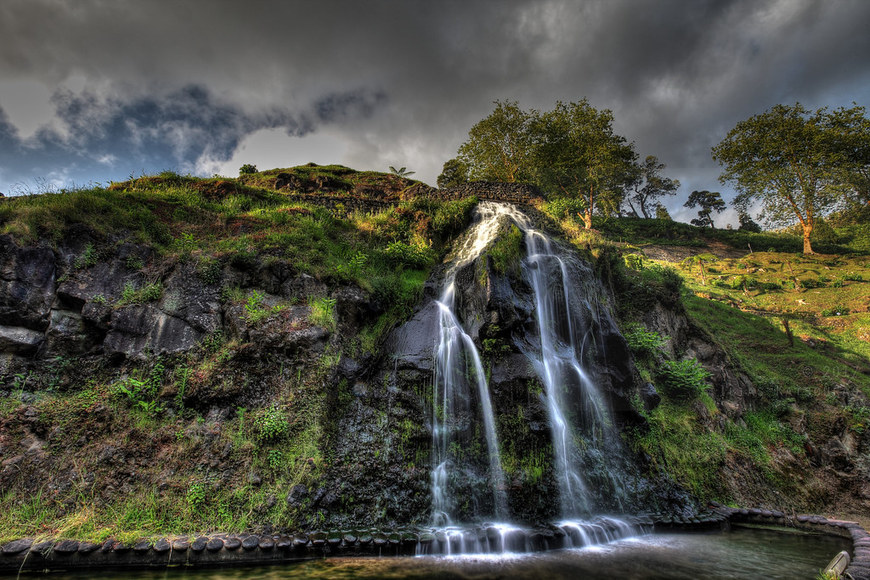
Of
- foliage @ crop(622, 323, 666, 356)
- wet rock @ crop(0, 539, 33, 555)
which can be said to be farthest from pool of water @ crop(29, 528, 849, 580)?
foliage @ crop(622, 323, 666, 356)

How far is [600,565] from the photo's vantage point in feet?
19.2

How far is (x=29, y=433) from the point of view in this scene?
22.0ft

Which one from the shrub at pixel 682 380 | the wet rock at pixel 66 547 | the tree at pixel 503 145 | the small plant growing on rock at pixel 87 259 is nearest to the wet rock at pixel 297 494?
the wet rock at pixel 66 547

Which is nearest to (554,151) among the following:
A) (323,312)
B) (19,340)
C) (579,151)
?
(579,151)

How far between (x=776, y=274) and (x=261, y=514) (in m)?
39.2

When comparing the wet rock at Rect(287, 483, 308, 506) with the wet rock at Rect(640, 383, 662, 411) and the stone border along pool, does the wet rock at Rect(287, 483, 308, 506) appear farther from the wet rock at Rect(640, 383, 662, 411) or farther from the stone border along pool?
the wet rock at Rect(640, 383, 662, 411)

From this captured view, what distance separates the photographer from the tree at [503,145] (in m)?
25.6

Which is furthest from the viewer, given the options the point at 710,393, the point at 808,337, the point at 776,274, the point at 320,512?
the point at 776,274

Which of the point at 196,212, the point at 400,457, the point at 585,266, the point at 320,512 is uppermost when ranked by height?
the point at 196,212

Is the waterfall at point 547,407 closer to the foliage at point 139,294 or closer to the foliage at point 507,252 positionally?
the foliage at point 507,252

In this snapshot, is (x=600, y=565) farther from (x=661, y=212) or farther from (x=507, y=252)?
(x=661, y=212)

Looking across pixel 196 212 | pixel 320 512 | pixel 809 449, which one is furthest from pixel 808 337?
pixel 196 212

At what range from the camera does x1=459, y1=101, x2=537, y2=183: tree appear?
25.6 m

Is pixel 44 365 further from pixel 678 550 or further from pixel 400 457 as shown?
pixel 678 550
